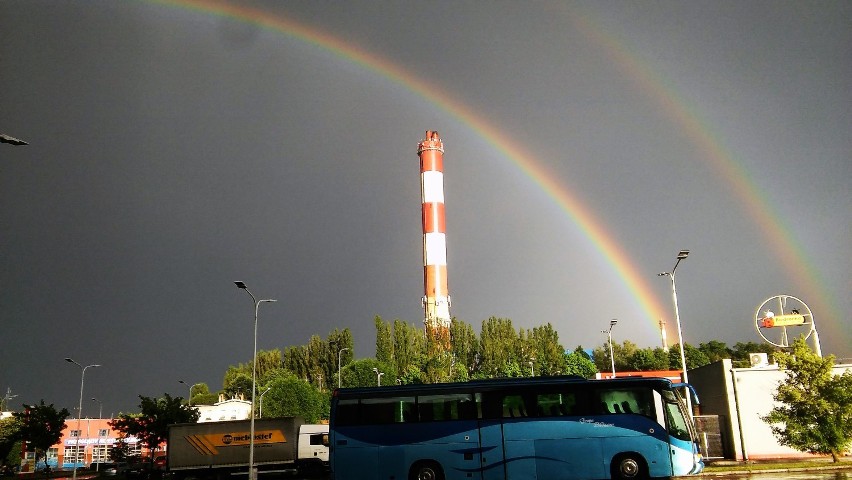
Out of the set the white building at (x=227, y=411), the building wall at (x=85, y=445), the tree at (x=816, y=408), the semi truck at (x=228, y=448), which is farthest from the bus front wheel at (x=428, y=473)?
the building wall at (x=85, y=445)

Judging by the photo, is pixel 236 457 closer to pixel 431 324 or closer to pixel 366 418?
pixel 366 418

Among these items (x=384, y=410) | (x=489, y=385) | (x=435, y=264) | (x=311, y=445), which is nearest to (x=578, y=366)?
(x=435, y=264)

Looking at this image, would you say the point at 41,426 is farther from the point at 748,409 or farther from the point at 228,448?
the point at 748,409

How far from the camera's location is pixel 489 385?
2573 cm

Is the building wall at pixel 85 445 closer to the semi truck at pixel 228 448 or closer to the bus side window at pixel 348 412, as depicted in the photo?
the semi truck at pixel 228 448

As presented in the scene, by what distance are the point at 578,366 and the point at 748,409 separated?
59.1 metres

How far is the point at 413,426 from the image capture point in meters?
25.6

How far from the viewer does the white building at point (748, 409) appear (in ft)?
141

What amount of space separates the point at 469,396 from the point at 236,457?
21.8 meters

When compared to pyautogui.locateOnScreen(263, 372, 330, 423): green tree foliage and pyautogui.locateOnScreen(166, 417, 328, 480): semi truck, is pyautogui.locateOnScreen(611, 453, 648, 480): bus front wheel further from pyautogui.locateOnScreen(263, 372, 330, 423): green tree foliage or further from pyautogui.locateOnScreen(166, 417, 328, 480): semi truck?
pyautogui.locateOnScreen(263, 372, 330, 423): green tree foliage

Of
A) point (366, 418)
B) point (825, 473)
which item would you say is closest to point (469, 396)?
point (366, 418)

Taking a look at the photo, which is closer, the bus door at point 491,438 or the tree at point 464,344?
the bus door at point 491,438

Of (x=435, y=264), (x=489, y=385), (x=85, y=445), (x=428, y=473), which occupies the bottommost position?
(x=85, y=445)

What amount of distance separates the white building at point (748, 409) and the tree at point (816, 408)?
8.65m
